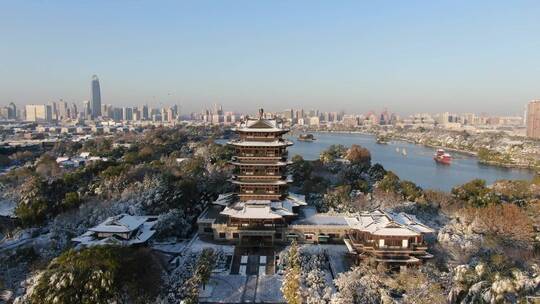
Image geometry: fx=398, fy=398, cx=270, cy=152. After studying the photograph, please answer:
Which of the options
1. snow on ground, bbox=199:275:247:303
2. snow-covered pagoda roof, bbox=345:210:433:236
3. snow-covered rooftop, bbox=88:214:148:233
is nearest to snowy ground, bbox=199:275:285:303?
snow on ground, bbox=199:275:247:303

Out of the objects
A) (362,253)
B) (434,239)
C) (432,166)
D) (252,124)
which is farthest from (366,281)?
(432,166)

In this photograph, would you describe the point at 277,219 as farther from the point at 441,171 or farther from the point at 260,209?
the point at 441,171

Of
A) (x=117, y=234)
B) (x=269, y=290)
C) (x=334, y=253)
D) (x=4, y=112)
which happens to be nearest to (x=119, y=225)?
(x=117, y=234)

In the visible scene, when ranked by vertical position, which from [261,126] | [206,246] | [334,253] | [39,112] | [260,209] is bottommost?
[334,253]

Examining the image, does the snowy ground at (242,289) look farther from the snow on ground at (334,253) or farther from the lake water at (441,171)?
the lake water at (441,171)

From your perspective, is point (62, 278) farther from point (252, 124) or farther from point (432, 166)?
point (432, 166)

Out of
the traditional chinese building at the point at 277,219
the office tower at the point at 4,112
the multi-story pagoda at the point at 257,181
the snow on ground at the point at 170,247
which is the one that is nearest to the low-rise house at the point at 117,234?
the snow on ground at the point at 170,247
